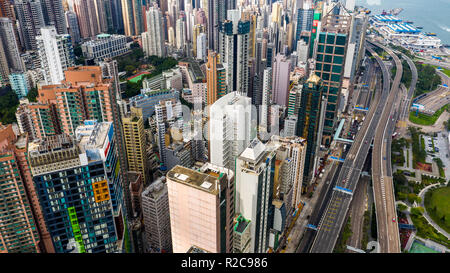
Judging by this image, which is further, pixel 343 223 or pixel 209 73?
pixel 209 73

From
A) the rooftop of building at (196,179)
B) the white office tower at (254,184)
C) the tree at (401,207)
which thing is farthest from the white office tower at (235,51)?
the rooftop of building at (196,179)

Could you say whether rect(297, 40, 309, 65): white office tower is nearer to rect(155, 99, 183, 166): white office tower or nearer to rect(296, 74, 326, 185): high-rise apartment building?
rect(296, 74, 326, 185): high-rise apartment building

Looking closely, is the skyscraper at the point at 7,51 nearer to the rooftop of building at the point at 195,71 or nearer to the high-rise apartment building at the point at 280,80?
the rooftop of building at the point at 195,71

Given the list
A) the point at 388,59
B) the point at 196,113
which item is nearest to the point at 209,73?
the point at 196,113

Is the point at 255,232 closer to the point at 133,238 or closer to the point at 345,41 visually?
the point at 133,238

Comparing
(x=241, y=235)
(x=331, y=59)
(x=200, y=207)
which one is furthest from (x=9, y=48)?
(x=200, y=207)
